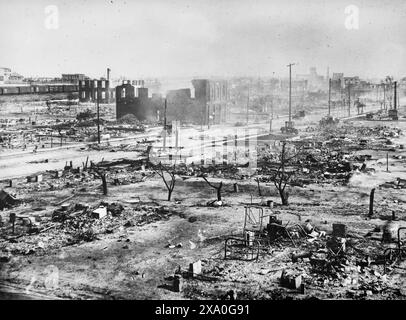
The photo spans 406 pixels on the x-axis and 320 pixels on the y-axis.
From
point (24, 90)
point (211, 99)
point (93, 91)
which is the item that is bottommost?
point (211, 99)

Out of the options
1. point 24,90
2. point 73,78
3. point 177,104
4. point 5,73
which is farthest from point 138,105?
point 73,78

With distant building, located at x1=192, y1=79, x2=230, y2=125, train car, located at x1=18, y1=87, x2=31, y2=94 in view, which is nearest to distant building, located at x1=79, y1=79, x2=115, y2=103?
train car, located at x1=18, y1=87, x2=31, y2=94

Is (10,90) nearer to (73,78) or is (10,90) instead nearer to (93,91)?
(93,91)

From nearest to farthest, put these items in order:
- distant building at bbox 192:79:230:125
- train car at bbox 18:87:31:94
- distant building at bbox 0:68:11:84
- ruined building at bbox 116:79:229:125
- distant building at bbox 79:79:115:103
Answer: distant building at bbox 192:79:230:125 < ruined building at bbox 116:79:229:125 < train car at bbox 18:87:31:94 < distant building at bbox 79:79:115:103 < distant building at bbox 0:68:11:84

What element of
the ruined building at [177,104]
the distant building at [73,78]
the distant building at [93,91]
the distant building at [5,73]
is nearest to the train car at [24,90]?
the distant building at [93,91]

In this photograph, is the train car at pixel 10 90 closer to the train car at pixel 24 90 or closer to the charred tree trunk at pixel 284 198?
the train car at pixel 24 90

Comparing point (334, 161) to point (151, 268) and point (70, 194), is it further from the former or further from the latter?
point (151, 268)

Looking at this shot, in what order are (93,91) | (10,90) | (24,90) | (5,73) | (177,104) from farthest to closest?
(5,73)
(93,91)
(24,90)
(10,90)
(177,104)

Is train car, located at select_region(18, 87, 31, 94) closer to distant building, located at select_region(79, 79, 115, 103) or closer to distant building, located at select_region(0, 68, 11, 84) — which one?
distant building, located at select_region(79, 79, 115, 103)
